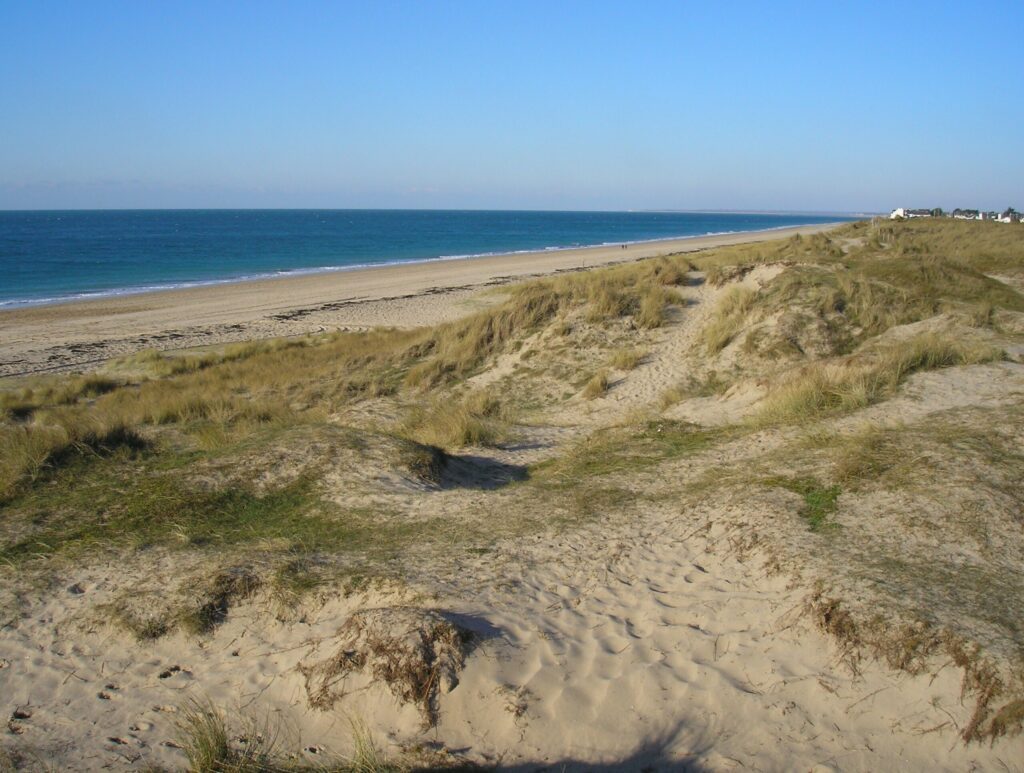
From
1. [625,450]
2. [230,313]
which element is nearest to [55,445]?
[625,450]

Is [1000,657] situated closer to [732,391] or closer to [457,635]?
[457,635]

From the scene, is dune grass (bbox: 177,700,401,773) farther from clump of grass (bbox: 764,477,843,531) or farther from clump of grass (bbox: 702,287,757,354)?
clump of grass (bbox: 702,287,757,354)

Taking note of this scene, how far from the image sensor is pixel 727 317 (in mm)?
15305

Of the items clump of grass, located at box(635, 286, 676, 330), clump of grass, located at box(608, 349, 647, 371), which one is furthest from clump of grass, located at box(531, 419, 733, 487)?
clump of grass, located at box(635, 286, 676, 330)

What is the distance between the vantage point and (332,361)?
60.2 feet

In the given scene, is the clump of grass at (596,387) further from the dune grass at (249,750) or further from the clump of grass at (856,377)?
the dune grass at (249,750)

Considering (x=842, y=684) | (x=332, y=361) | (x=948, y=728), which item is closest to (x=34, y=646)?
(x=842, y=684)

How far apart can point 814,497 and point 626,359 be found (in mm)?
7917

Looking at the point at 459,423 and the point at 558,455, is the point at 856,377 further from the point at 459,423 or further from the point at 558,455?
the point at 459,423

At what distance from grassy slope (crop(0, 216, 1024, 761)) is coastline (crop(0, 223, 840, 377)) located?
6049mm

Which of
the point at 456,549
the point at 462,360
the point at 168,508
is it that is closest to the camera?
the point at 456,549

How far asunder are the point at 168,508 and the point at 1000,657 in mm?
6489

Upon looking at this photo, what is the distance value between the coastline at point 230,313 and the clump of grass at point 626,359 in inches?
458

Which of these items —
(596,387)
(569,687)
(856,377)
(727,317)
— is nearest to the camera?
(569,687)
